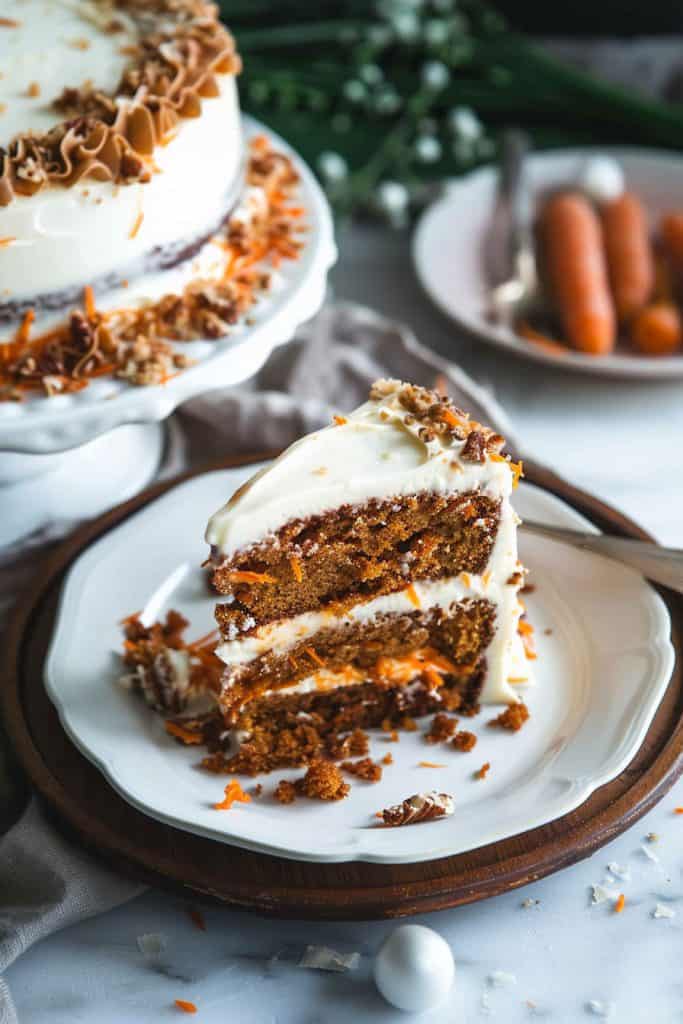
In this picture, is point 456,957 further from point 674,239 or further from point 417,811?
point 674,239

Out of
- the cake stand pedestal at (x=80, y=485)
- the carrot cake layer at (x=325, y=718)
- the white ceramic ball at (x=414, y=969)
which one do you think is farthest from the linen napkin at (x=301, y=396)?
the white ceramic ball at (x=414, y=969)

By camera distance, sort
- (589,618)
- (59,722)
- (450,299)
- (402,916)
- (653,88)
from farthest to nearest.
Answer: (653,88) < (450,299) < (589,618) < (59,722) < (402,916)

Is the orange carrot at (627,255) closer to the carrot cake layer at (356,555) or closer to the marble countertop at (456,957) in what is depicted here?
the carrot cake layer at (356,555)

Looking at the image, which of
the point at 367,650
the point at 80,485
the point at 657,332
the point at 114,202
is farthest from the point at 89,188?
the point at 657,332

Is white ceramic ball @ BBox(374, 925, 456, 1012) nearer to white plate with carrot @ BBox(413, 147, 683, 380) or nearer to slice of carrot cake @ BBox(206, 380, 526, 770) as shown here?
→ slice of carrot cake @ BBox(206, 380, 526, 770)

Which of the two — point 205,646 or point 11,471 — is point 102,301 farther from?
point 205,646

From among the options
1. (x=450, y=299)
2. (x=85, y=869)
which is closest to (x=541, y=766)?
(x=85, y=869)
